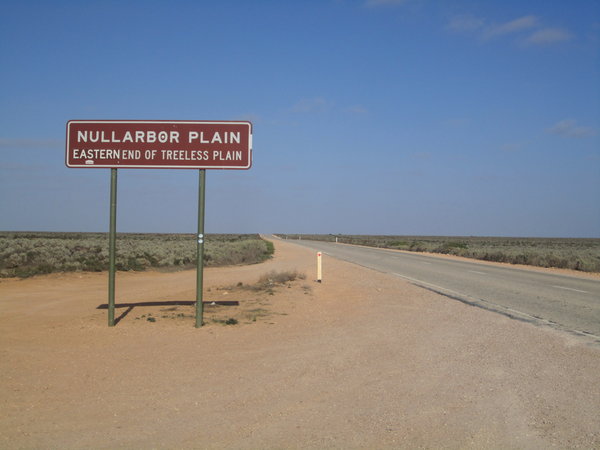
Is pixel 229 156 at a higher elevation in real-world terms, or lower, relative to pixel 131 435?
higher

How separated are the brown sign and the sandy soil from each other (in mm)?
3014

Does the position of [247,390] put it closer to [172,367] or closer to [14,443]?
[172,367]

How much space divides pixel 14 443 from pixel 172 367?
281 centimetres

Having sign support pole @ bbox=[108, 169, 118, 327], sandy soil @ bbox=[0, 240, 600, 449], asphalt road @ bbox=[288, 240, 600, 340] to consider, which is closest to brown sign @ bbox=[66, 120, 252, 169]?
sign support pole @ bbox=[108, 169, 118, 327]

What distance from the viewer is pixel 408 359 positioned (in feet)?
26.5

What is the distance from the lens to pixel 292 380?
275 inches

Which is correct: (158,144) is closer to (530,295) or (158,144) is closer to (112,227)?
(112,227)

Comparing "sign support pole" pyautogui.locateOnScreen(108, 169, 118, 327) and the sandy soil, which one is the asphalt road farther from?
"sign support pole" pyautogui.locateOnScreen(108, 169, 118, 327)

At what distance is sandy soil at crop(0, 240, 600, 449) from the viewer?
5.17m

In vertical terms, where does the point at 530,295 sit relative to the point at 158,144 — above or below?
below

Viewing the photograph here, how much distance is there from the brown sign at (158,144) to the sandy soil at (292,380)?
3014 millimetres

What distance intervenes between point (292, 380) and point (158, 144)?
5554 mm

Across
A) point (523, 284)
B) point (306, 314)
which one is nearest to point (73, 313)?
point (306, 314)

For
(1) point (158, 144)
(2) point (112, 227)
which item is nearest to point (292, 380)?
(2) point (112, 227)
